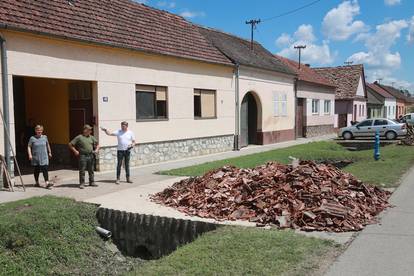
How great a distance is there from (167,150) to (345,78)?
3189 cm

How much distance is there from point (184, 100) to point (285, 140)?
Result: 11981mm

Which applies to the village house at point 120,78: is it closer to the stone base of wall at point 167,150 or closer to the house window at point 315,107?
the stone base of wall at point 167,150

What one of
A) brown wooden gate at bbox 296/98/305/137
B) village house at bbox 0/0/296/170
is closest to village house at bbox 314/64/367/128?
brown wooden gate at bbox 296/98/305/137

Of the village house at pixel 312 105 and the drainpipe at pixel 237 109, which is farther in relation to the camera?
the village house at pixel 312 105

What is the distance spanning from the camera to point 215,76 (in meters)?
20.3

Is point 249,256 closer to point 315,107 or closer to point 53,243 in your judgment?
point 53,243

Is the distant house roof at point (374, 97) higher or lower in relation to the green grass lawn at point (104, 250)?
higher

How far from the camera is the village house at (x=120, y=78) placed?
1210cm

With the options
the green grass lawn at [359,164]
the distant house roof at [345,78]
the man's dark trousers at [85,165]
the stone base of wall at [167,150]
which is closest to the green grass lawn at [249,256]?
the man's dark trousers at [85,165]

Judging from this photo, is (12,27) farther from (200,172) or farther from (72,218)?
(200,172)

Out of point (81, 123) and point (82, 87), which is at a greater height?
point (82, 87)

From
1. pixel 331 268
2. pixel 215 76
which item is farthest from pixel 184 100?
pixel 331 268

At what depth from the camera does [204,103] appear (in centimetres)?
1977

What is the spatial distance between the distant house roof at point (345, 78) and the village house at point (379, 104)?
28.1 ft
